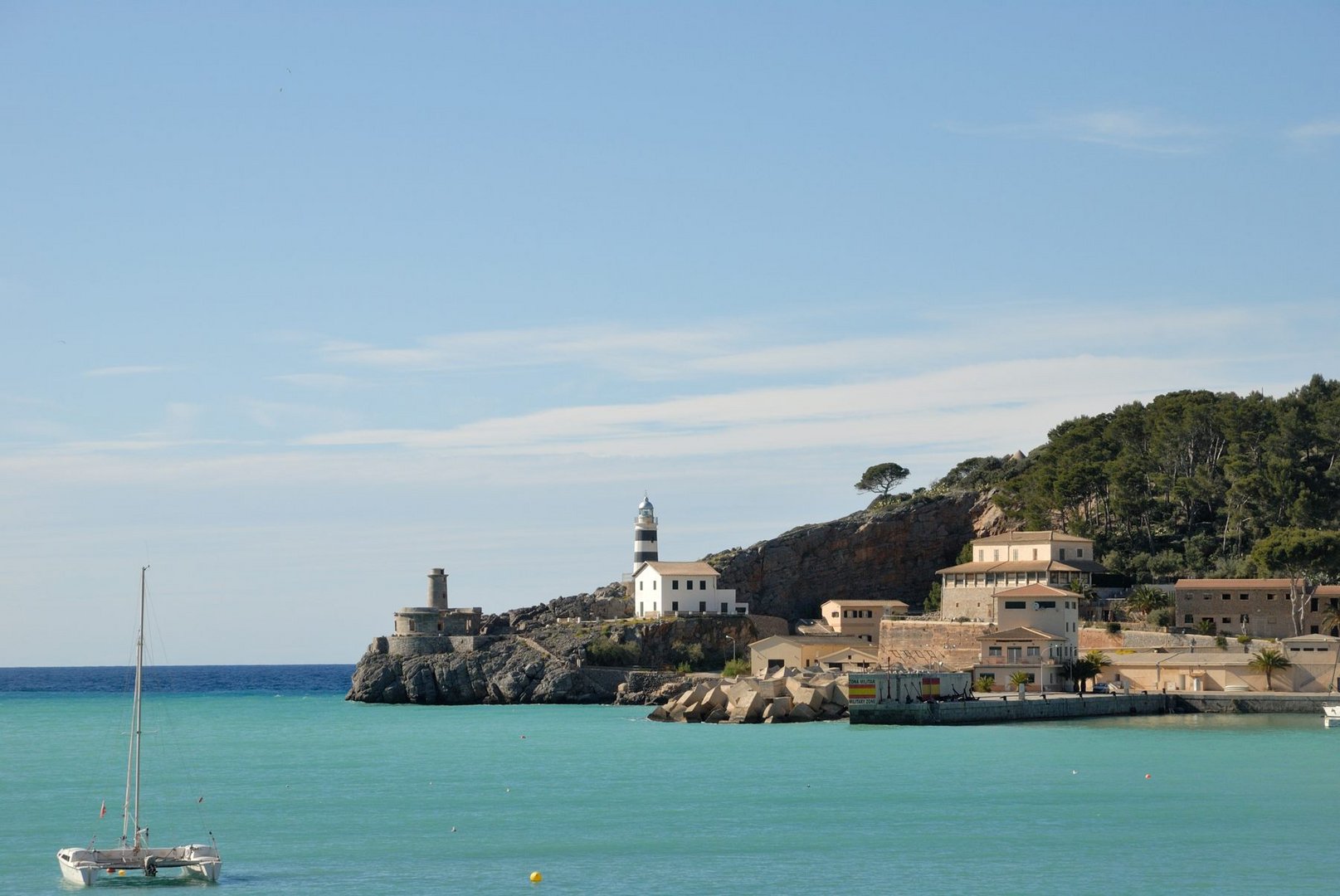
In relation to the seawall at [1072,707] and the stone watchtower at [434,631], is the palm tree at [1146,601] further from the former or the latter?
the stone watchtower at [434,631]

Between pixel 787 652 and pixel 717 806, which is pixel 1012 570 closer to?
pixel 787 652

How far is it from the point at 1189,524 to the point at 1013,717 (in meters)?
27.9

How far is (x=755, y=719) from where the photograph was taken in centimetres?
7344

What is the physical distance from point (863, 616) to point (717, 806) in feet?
161

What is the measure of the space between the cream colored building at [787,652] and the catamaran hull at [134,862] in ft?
166

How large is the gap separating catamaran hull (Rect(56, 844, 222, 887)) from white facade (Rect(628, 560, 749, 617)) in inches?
2335

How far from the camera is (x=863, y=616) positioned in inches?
3669

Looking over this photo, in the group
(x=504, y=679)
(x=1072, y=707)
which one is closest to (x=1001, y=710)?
(x=1072, y=707)

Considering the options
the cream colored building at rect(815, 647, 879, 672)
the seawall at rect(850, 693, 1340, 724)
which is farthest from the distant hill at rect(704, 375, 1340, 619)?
the cream colored building at rect(815, 647, 879, 672)

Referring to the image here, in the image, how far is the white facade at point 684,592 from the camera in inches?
3728

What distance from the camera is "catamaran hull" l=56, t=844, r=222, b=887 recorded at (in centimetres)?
3394

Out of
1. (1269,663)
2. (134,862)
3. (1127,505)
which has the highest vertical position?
(1127,505)

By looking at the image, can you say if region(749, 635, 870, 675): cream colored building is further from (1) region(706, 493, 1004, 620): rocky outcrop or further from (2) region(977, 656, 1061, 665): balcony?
(1) region(706, 493, 1004, 620): rocky outcrop

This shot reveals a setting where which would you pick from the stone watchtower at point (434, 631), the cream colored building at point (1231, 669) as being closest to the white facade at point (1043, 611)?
the cream colored building at point (1231, 669)
